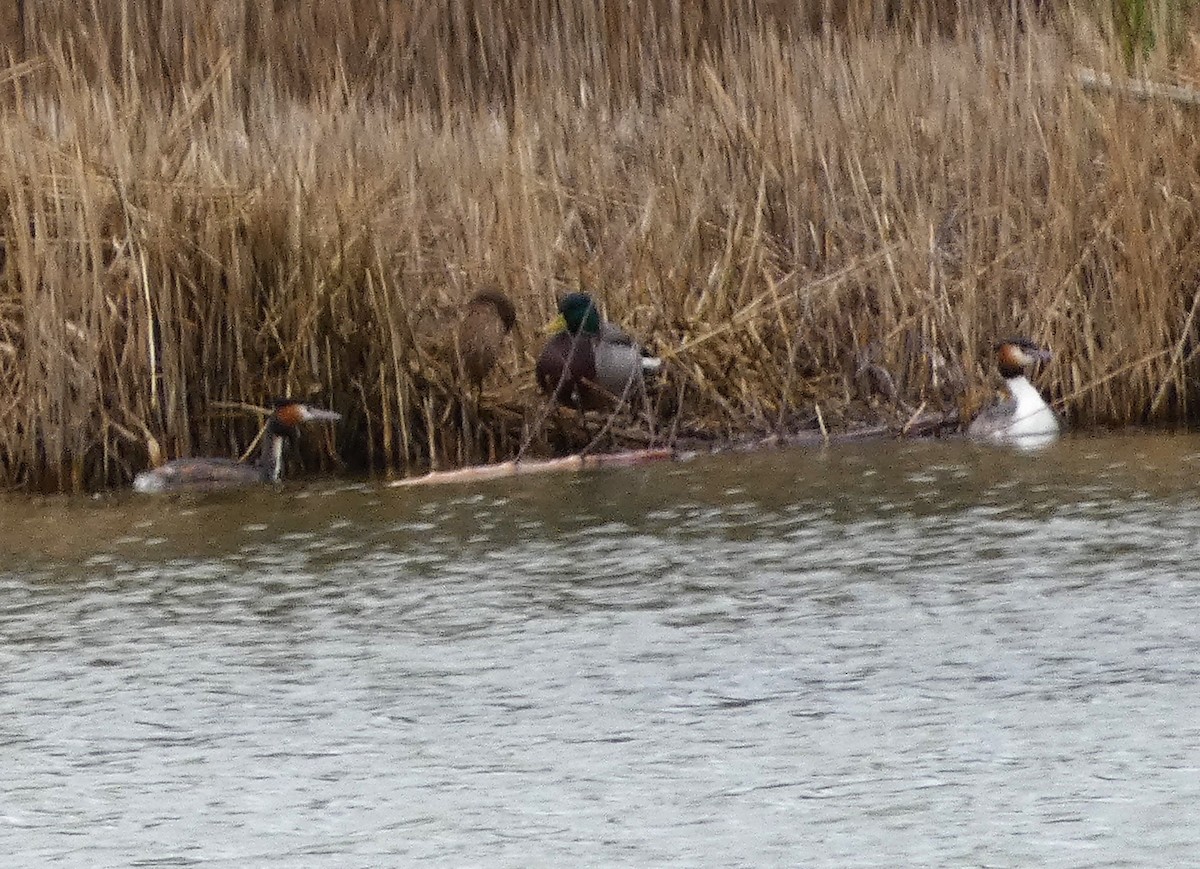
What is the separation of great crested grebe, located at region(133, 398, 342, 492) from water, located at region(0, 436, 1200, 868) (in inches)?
10.4

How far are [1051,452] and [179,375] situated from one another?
9.47ft

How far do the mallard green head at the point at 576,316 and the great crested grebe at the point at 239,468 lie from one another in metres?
0.90

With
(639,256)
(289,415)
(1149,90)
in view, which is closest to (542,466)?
(289,415)

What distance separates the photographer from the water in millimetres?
3850

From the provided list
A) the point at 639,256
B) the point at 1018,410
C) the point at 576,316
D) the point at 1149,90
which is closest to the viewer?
the point at 1018,410

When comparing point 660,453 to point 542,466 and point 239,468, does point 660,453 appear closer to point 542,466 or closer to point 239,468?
point 542,466

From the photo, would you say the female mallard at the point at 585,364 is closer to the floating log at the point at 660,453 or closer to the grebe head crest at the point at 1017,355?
the floating log at the point at 660,453

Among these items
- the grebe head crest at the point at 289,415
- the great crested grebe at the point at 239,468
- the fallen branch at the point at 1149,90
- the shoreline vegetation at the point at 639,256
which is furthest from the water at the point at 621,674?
the fallen branch at the point at 1149,90

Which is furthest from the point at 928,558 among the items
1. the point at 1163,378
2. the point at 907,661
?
the point at 1163,378

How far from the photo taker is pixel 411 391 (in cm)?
864

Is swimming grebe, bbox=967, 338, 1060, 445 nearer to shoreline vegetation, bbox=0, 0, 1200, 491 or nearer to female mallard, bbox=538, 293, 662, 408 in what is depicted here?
shoreline vegetation, bbox=0, 0, 1200, 491

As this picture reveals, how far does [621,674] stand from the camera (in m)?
4.97

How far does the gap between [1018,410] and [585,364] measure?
1.47 meters

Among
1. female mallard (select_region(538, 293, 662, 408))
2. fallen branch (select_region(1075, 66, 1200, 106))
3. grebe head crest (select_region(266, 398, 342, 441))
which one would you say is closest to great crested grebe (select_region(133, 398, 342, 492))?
grebe head crest (select_region(266, 398, 342, 441))
